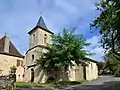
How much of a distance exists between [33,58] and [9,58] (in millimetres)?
5920

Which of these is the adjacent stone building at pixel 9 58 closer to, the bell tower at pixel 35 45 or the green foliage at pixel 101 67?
the bell tower at pixel 35 45

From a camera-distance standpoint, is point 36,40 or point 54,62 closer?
point 54,62

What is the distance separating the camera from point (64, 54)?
3634 cm

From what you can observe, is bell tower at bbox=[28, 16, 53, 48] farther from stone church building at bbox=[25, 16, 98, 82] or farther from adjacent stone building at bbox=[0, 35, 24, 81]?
adjacent stone building at bbox=[0, 35, 24, 81]

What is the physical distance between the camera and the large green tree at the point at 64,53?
119 ft

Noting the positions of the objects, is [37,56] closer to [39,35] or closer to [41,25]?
[39,35]

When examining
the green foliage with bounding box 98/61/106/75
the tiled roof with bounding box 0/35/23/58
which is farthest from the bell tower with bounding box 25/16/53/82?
the green foliage with bounding box 98/61/106/75

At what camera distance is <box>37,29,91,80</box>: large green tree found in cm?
3619

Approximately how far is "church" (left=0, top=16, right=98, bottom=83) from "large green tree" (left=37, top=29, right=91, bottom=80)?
2.18 meters

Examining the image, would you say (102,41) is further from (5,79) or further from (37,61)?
(37,61)

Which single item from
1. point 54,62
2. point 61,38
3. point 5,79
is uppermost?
point 61,38

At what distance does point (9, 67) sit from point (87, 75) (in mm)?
16206

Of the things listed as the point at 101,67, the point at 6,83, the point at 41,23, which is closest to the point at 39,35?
the point at 41,23

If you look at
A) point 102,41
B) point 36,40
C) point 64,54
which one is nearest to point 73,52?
point 64,54
